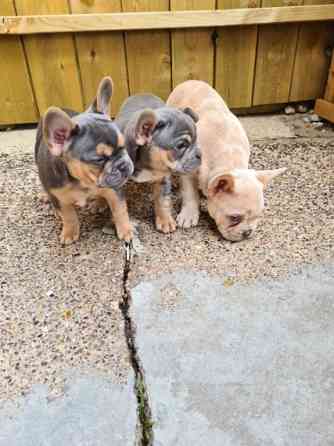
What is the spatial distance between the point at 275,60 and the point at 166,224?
7.03 feet

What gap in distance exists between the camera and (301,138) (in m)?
3.28

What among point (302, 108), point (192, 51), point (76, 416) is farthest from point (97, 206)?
point (302, 108)

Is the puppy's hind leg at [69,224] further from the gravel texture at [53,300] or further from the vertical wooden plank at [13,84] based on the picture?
the vertical wooden plank at [13,84]

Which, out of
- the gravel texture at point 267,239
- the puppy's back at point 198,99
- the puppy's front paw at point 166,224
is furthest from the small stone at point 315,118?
the puppy's front paw at point 166,224

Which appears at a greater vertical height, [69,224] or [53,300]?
[69,224]

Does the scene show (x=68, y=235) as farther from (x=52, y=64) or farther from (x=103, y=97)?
(x=52, y=64)

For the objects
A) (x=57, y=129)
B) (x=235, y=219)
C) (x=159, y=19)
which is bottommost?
(x=235, y=219)

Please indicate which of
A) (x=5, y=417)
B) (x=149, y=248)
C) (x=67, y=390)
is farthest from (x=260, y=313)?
(x=5, y=417)

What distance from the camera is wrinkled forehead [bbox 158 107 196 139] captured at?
72.8 inches

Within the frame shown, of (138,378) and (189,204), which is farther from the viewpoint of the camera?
(189,204)

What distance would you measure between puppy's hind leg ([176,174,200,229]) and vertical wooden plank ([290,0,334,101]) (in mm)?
1977

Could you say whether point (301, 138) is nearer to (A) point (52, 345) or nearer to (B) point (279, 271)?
(B) point (279, 271)

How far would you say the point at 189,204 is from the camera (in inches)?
91.0

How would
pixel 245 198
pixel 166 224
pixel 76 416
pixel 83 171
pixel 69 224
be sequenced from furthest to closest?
pixel 166 224 → pixel 69 224 → pixel 245 198 → pixel 83 171 → pixel 76 416
